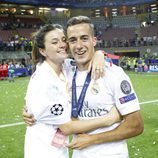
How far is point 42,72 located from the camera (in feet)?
10.9

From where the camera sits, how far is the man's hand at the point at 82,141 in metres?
→ 3.10

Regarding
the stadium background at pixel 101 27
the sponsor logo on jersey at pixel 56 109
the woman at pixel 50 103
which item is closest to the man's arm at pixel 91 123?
the woman at pixel 50 103

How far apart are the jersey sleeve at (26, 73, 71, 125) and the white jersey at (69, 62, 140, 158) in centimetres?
16

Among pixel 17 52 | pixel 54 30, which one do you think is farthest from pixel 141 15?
pixel 54 30

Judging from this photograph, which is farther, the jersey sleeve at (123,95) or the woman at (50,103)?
the woman at (50,103)

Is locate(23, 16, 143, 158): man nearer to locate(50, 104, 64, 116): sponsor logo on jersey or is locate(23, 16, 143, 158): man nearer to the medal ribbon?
the medal ribbon

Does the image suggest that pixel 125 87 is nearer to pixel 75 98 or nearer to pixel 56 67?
pixel 75 98

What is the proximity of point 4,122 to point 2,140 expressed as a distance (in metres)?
2.28

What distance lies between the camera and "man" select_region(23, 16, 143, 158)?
3059 mm

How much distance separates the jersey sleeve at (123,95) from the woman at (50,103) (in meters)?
0.11

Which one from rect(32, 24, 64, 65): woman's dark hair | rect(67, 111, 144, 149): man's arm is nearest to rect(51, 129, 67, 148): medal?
rect(67, 111, 144, 149): man's arm

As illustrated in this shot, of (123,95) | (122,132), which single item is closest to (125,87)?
(123,95)

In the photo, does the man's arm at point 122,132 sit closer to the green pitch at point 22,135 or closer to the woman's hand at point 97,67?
the woman's hand at point 97,67

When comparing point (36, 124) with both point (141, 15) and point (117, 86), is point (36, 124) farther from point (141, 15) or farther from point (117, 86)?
point (141, 15)
